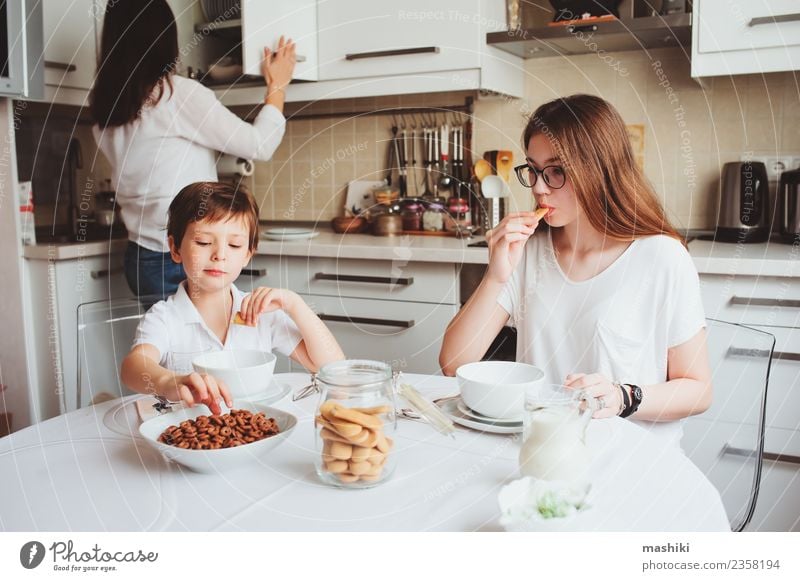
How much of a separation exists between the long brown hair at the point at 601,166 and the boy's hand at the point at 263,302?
50 centimetres

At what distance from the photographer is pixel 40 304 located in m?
2.12

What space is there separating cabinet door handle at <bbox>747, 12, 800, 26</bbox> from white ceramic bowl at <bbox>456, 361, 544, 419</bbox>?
1.21m

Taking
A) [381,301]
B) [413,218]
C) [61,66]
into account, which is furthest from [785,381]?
[61,66]

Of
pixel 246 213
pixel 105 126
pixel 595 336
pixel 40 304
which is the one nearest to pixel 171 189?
pixel 105 126

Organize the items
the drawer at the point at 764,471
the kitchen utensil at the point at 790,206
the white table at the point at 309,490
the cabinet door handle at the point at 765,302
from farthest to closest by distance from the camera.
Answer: the kitchen utensil at the point at 790,206 → the cabinet door handle at the point at 765,302 → the drawer at the point at 764,471 → the white table at the point at 309,490

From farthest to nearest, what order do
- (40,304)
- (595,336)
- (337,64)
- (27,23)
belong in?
(337,64) < (40,304) < (27,23) < (595,336)

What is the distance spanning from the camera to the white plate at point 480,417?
35.0 inches

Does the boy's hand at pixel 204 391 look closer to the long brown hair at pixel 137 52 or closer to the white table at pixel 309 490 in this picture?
the white table at pixel 309 490

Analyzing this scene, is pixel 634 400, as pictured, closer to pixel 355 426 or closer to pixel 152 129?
pixel 355 426

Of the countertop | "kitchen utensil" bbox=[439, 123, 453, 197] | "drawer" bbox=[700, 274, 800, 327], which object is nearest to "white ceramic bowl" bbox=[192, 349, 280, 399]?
the countertop

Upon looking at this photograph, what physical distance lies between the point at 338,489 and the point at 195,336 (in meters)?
0.65

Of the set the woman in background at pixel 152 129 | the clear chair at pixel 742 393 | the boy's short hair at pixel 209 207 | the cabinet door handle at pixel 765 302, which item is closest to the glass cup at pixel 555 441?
the clear chair at pixel 742 393

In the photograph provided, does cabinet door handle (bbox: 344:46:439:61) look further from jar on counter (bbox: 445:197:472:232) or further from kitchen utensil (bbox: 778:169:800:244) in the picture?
kitchen utensil (bbox: 778:169:800:244)
